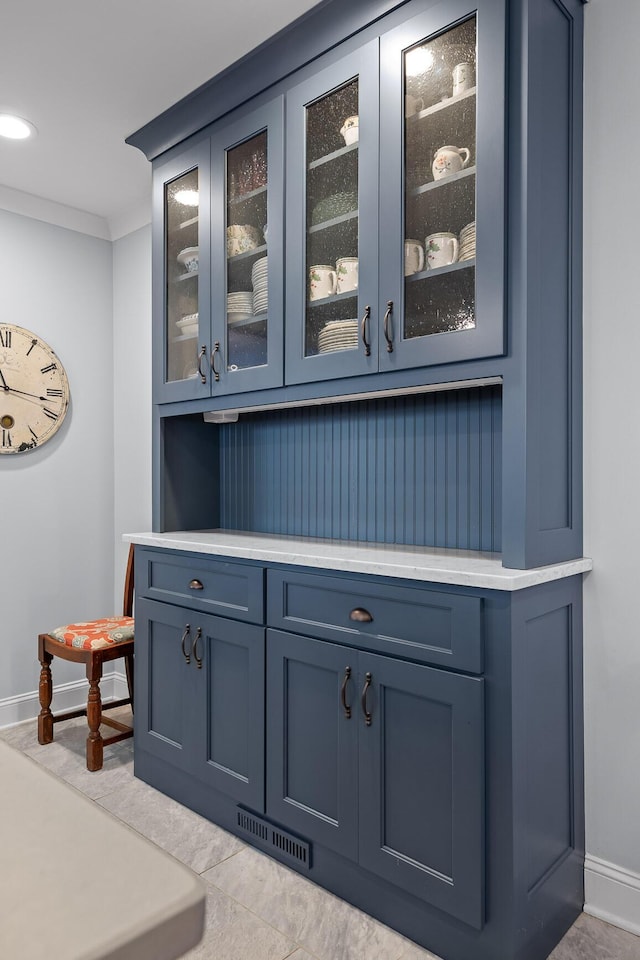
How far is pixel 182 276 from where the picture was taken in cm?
255

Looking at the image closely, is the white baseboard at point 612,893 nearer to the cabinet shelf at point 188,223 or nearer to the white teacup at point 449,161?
the white teacup at point 449,161

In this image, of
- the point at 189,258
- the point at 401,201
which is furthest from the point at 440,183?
the point at 189,258

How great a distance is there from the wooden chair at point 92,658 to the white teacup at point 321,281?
66.1 inches

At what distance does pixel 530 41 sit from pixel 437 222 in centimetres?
45

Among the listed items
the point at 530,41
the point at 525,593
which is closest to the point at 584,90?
the point at 530,41

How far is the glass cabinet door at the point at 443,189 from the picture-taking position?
1598 mm

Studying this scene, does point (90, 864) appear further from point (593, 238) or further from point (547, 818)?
point (593, 238)

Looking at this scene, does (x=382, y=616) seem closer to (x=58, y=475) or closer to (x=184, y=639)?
(x=184, y=639)

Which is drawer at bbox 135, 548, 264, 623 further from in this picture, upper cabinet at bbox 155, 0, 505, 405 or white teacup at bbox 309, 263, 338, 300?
white teacup at bbox 309, 263, 338, 300

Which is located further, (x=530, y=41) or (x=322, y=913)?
(x=322, y=913)

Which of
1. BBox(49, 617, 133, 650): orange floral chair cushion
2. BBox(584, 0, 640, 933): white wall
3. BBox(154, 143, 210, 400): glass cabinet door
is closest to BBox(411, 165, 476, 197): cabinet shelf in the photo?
BBox(584, 0, 640, 933): white wall

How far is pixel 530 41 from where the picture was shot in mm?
1561

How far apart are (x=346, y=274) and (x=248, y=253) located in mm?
493

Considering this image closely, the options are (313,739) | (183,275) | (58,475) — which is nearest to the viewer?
(313,739)
